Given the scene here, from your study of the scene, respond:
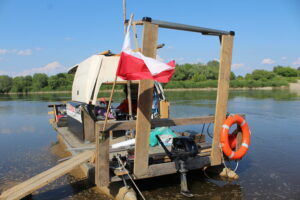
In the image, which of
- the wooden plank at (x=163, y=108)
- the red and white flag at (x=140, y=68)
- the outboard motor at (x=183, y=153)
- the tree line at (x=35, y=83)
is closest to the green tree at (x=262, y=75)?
the tree line at (x=35, y=83)

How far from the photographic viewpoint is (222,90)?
238 inches

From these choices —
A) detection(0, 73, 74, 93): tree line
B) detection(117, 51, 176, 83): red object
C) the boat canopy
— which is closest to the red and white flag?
detection(117, 51, 176, 83): red object

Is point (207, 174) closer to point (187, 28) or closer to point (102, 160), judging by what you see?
point (102, 160)

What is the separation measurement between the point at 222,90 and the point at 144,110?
202cm

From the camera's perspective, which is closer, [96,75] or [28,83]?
[96,75]

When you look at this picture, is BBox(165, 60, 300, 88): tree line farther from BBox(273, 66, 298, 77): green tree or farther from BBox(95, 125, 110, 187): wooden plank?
BBox(95, 125, 110, 187): wooden plank

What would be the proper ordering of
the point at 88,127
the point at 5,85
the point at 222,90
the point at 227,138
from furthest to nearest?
1. the point at 5,85
2. the point at 88,127
3. the point at 227,138
4. the point at 222,90

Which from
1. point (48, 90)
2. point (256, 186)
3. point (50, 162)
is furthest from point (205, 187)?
point (48, 90)

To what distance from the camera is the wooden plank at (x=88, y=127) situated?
7.81m

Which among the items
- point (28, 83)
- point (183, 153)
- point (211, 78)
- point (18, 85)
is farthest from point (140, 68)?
point (28, 83)

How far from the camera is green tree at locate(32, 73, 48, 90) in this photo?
259 feet

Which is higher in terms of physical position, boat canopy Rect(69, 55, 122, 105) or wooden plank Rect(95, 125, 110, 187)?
boat canopy Rect(69, 55, 122, 105)

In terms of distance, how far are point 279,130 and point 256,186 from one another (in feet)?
27.5

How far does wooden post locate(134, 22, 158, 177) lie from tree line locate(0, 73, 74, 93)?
71172 millimetres
